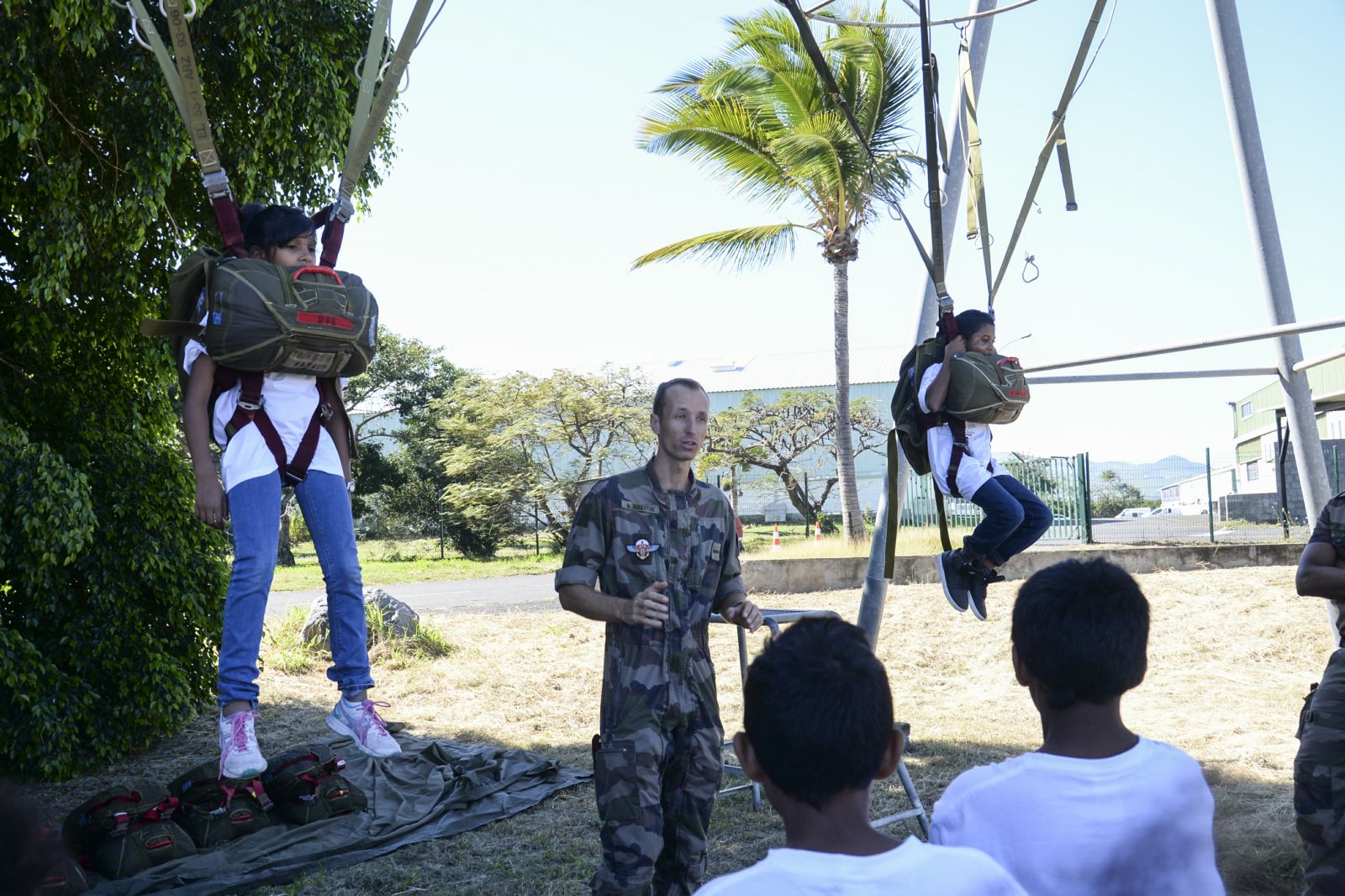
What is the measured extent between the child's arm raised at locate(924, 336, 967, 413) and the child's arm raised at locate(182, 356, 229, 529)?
296 centimetres

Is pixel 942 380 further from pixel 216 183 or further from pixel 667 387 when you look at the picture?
pixel 216 183

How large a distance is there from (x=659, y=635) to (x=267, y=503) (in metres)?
1.31

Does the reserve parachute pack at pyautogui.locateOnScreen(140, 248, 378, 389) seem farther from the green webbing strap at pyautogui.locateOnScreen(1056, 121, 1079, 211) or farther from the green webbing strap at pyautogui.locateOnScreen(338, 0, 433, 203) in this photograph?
the green webbing strap at pyautogui.locateOnScreen(1056, 121, 1079, 211)

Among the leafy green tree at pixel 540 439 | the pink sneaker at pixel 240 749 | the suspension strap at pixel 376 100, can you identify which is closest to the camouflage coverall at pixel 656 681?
the pink sneaker at pixel 240 749

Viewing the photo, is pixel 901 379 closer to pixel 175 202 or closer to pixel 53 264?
pixel 53 264

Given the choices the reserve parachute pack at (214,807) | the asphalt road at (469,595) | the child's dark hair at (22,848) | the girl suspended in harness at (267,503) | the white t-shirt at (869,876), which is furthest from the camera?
the asphalt road at (469,595)

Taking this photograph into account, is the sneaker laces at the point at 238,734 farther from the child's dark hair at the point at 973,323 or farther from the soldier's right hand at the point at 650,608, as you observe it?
the child's dark hair at the point at 973,323

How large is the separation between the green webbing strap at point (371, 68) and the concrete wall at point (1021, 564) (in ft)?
35.1

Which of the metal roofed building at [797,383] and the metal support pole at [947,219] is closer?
the metal support pole at [947,219]

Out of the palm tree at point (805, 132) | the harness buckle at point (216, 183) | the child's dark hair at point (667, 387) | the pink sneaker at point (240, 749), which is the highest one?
the palm tree at point (805, 132)

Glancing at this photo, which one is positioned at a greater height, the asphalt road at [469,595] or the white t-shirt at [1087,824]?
the white t-shirt at [1087,824]

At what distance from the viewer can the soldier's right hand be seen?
337 centimetres

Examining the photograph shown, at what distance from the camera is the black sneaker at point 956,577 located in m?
5.49

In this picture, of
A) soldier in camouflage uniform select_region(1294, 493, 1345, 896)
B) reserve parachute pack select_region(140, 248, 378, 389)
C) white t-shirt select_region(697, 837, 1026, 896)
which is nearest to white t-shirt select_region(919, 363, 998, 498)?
soldier in camouflage uniform select_region(1294, 493, 1345, 896)
